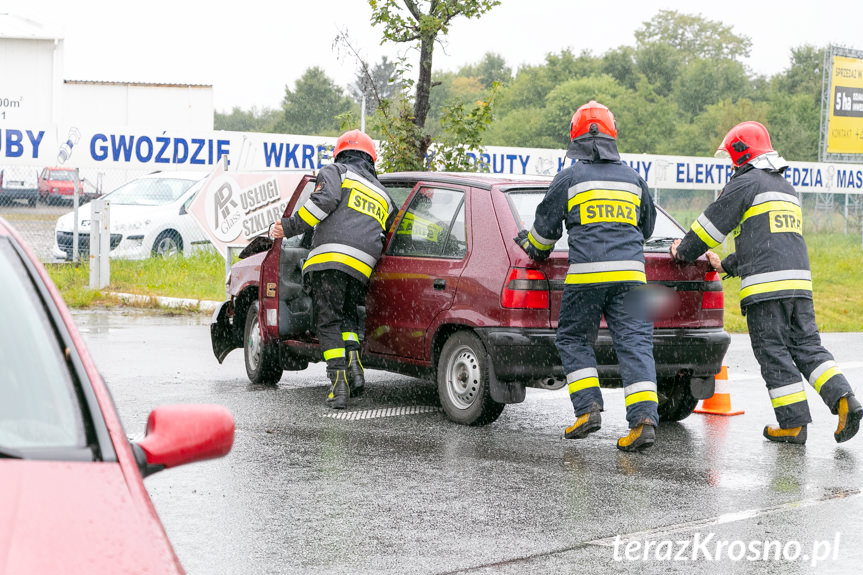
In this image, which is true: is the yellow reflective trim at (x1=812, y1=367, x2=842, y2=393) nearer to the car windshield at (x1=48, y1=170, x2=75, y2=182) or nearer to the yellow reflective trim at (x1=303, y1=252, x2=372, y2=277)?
the yellow reflective trim at (x1=303, y1=252, x2=372, y2=277)

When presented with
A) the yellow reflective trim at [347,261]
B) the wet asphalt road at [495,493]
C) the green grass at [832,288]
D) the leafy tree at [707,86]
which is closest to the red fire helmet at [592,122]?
the yellow reflective trim at [347,261]

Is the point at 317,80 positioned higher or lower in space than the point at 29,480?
higher

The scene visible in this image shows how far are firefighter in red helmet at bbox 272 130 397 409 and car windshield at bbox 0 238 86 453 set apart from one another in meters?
5.35

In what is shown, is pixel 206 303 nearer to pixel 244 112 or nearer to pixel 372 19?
pixel 372 19

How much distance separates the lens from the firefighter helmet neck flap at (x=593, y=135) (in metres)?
→ 7.33

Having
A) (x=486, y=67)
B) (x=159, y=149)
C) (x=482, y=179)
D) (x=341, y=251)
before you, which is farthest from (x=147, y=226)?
(x=486, y=67)

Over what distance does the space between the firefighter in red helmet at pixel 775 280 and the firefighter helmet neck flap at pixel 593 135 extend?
2.28 ft

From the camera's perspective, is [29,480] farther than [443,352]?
No

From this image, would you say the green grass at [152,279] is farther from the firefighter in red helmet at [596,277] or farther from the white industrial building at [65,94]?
the white industrial building at [65,94]

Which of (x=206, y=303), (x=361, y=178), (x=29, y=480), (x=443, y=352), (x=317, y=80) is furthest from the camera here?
(x=317, y=80)

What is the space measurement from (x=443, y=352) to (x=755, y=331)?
6.36 ft

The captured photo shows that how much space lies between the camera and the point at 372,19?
13875 mm

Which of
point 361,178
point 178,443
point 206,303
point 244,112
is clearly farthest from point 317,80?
point 178,443

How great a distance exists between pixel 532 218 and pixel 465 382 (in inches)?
43.9
